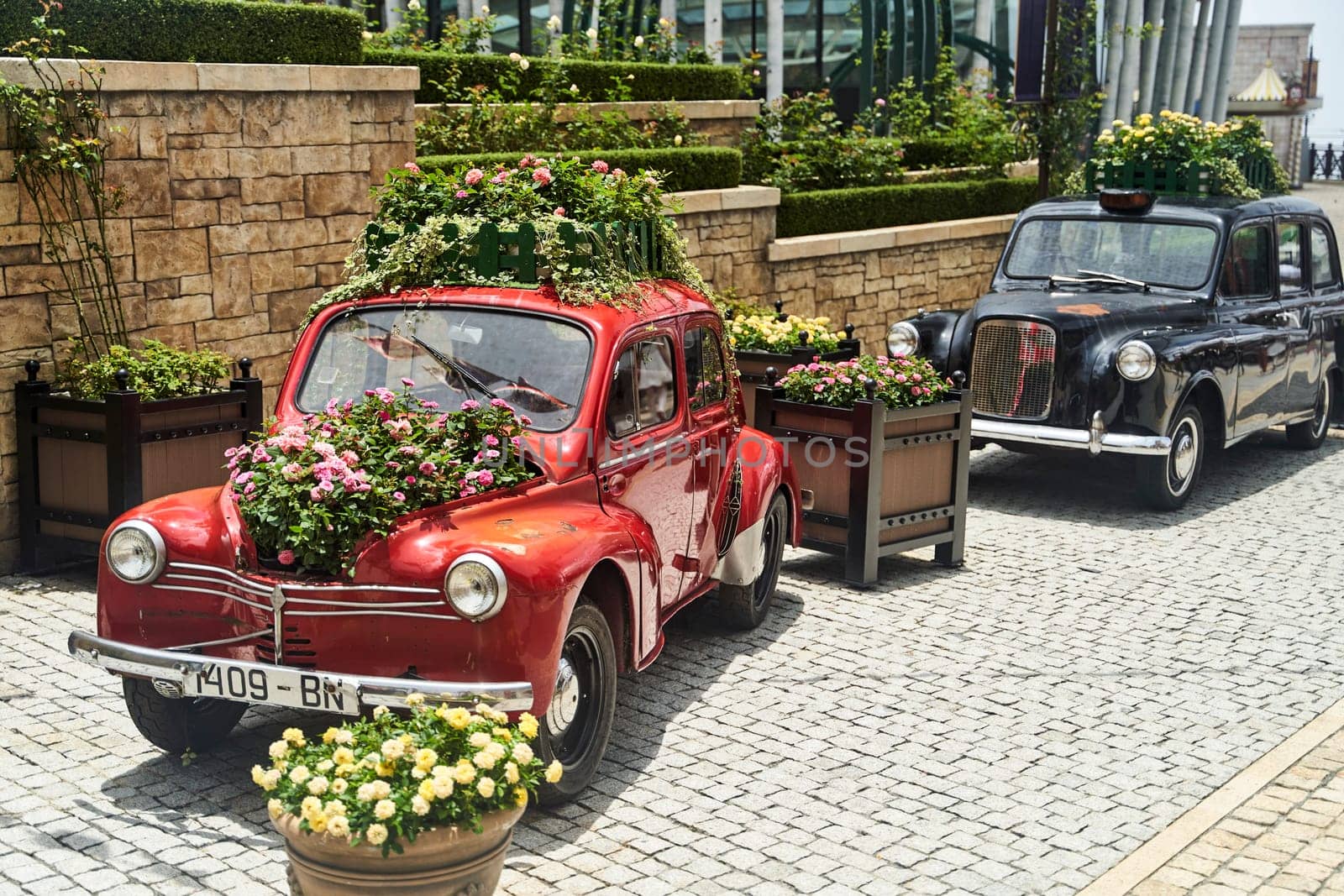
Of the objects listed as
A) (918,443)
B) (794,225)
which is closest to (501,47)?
(794,225)

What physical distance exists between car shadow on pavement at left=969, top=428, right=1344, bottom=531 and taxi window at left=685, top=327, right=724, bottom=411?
156 inches

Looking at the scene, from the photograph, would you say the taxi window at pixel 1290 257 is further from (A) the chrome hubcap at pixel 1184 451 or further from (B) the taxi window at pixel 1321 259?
(A) the chrome hubcap at pixel 1184 451

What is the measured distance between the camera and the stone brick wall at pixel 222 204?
8492 mm

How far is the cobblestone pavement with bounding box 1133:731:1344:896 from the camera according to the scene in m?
4.88

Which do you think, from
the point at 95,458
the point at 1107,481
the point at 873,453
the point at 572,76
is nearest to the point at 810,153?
the point at 572,76

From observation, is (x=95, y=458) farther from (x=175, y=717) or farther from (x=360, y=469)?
(x=360, y=469)

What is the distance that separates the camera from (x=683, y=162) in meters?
13.9

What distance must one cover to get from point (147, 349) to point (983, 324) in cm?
573

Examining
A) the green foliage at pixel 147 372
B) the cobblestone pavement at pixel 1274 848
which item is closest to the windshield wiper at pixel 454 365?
the green foliage at pixel 147 372

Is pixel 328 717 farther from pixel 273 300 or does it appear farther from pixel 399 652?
pixel 273 300

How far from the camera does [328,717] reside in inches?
240

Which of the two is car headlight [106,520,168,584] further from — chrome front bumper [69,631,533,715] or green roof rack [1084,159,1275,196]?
green roof rack [1084,159,1275,196]

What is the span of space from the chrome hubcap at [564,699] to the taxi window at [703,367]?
192cm

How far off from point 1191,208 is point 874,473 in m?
4.76
